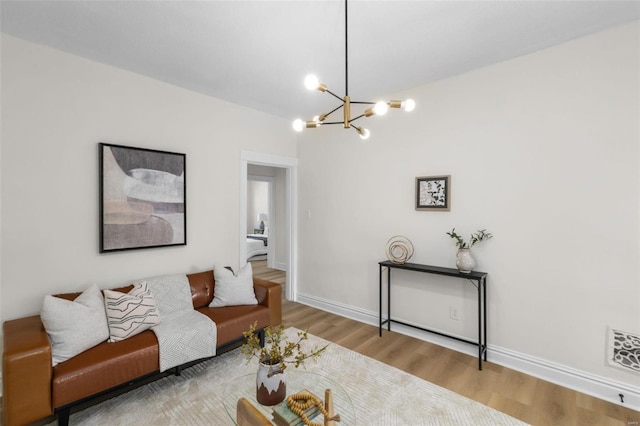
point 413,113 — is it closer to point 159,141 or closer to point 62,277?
point 159,141

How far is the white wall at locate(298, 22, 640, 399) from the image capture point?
2.23 metres

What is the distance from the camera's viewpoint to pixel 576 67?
238 centimetres

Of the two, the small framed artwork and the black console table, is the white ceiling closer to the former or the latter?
the small framed artwork

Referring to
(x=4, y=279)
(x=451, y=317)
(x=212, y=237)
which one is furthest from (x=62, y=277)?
(x=451, y=317)

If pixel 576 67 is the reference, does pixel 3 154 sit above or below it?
below

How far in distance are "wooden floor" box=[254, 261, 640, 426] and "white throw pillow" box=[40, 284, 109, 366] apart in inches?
80.3

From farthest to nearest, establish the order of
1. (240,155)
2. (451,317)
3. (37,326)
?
(240,155)
(451,317)
(37,326)

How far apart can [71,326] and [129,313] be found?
368mm

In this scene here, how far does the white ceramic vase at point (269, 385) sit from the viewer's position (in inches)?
62.8

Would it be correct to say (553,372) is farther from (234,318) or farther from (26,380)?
(26,380)

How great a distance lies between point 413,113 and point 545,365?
8.99 feet

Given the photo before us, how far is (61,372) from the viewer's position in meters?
1.84

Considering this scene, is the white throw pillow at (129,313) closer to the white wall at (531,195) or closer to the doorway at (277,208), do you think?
the doorway at (277,208)

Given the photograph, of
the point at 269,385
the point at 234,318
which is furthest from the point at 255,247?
the point at 269,385
